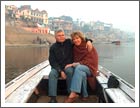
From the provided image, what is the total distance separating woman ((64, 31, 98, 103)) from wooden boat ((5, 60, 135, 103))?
201 mm

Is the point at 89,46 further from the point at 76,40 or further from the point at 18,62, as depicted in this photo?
the point at 18,62

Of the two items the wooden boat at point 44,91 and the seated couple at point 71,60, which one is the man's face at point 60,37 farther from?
the wooden boat at point 44,91

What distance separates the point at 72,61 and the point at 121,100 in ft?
3.26

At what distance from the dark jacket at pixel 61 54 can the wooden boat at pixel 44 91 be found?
348 millimetres

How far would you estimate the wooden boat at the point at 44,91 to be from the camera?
3.10 metres

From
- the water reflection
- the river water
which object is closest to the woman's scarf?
the river water

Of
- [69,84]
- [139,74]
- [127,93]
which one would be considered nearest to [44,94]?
[69,84]

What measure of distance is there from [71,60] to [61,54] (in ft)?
0.47

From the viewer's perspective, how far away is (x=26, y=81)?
4.03 metres

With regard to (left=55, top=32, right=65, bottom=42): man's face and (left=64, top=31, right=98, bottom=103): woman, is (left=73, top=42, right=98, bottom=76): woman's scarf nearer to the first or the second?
(left=64, top=31, right=98, bottom=103): woman

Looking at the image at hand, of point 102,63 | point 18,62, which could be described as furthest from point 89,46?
point 18,62

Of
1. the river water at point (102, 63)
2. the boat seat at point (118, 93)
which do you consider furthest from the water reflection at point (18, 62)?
the boat seat at point (118, 93)

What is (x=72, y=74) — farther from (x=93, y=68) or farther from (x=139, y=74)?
(x=139, y=74)

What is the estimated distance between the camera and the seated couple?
3.68m
